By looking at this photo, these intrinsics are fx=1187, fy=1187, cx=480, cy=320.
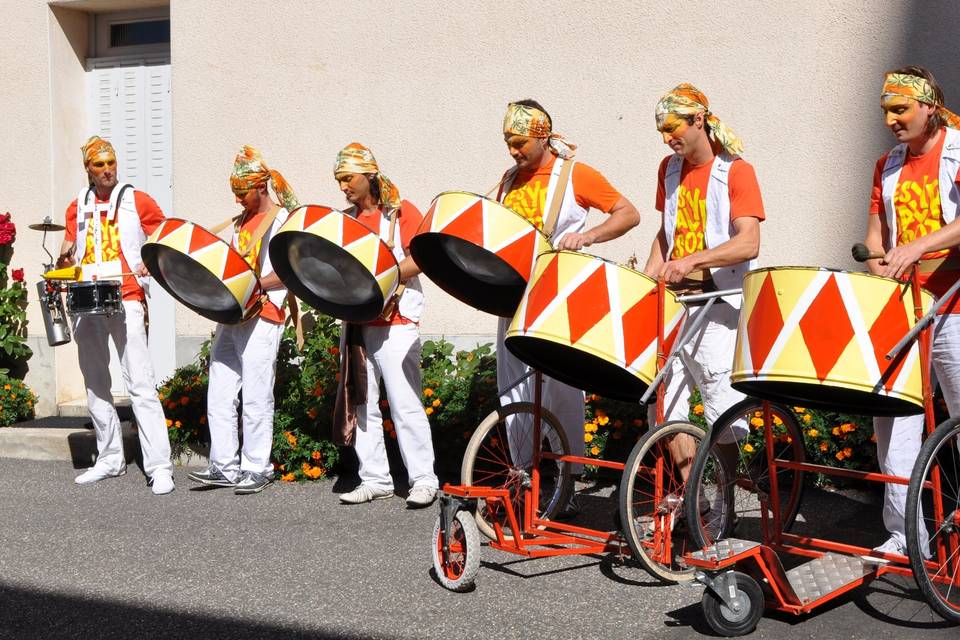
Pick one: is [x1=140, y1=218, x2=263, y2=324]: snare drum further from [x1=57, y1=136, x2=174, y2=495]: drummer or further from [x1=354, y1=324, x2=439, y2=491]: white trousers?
[x1=354, y1=324, x2=439, y2=491]: white trousers

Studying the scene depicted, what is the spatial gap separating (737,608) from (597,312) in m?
1.10

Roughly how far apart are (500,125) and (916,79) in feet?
11.6

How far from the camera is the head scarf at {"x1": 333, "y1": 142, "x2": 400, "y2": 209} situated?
19.4ft

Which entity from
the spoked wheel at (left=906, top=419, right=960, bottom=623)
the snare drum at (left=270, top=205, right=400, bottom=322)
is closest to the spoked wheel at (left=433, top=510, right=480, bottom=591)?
the snare drum at (left=270, top=205, right=400, bottom=322)

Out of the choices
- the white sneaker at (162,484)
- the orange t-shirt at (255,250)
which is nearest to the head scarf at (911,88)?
the orange t-shirt at (255,250)

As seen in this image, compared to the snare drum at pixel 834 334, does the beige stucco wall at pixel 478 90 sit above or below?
above

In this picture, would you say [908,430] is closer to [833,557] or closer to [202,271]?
[833,557]

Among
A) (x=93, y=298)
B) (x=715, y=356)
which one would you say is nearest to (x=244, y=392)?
(x=93, y=298)

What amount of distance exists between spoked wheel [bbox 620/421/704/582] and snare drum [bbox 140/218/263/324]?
239 cm

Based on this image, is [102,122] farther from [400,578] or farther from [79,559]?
[400,578]

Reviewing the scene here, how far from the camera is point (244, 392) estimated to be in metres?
6.45

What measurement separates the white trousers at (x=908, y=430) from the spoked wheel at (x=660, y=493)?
0.71 m

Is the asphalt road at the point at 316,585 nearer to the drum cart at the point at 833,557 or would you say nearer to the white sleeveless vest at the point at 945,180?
the drum cart at the point at 833,557

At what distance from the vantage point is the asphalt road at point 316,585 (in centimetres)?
404
